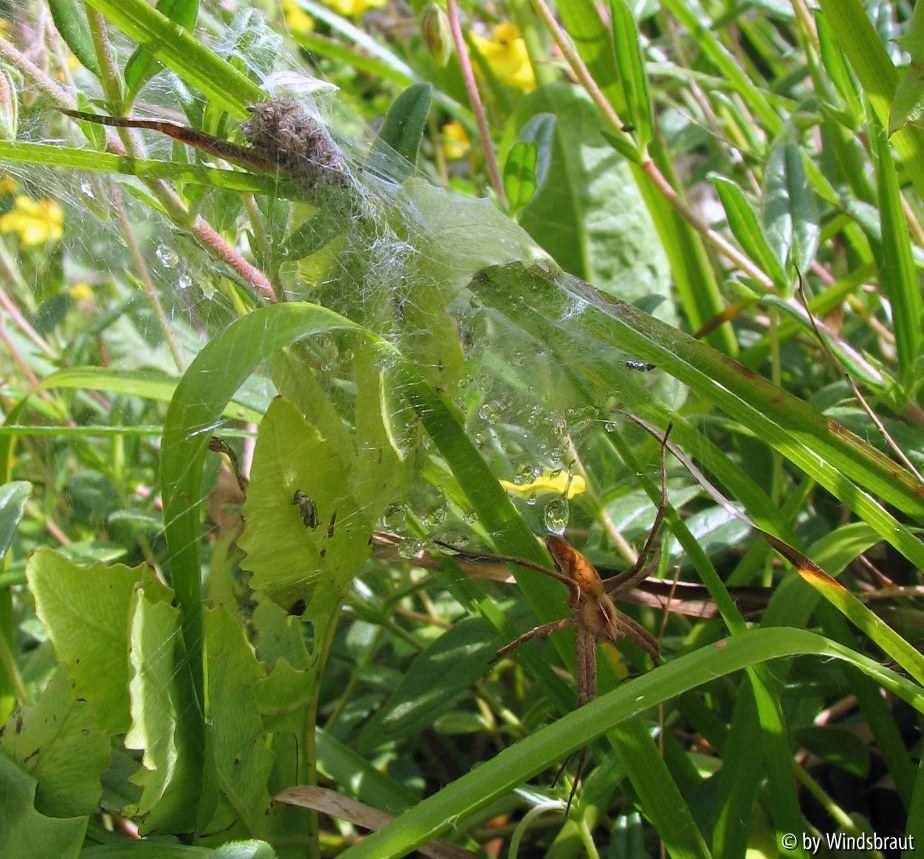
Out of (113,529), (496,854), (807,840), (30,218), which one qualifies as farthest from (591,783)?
(30,218)

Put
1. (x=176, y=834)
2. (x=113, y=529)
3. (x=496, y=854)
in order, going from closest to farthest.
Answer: (x=176, y=834), (x=496, y=854), (x=113, y=529)

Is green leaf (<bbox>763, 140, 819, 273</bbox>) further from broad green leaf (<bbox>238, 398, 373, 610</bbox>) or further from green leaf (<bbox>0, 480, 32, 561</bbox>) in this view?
green leaf (<bbox>0, 480, 32, 561</bbox>)

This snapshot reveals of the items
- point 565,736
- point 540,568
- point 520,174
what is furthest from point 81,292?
point 565,736

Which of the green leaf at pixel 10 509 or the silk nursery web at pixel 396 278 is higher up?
the silk nursery web at pixel 396 278

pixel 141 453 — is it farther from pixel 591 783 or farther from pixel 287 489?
pixel 591 783

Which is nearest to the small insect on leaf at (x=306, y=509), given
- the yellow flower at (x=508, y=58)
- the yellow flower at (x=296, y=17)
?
the yellow flower at (x=508, y=58)

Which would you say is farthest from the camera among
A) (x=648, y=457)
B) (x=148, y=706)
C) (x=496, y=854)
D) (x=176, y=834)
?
(x=496, y=854)

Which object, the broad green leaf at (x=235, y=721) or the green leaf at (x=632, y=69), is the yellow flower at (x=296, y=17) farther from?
the broad green leaf at (x=235, y=721)
